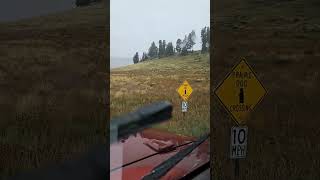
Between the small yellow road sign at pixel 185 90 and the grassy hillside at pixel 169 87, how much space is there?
41mm

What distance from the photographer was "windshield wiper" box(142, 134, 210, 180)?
23.2ft

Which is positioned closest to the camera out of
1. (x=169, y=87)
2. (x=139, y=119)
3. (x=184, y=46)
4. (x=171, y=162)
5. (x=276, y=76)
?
(x=139, y=119)

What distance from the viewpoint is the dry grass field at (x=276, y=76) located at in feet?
26.2

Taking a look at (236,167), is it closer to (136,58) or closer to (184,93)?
(184,93)

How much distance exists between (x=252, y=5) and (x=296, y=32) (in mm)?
753

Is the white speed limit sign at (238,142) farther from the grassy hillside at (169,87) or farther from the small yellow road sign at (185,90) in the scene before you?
the small yellow road sign at (185,90)

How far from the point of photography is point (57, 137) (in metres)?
6.53

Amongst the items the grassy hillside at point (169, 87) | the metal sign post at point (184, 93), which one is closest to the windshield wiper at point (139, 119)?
the grassy hillside at point (169, 87)

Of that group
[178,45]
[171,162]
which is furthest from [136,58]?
[171,162]

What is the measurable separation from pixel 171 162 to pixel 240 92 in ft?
4.46

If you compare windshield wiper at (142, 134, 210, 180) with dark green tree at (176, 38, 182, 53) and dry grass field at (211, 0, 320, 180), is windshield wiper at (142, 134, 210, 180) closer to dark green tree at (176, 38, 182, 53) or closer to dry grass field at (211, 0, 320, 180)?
dry grass field at (211, 0, 320, 180)

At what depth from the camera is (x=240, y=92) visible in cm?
809

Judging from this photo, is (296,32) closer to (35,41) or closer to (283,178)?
(283,178)

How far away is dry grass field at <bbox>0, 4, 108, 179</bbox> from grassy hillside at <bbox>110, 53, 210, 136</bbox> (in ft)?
0.64
